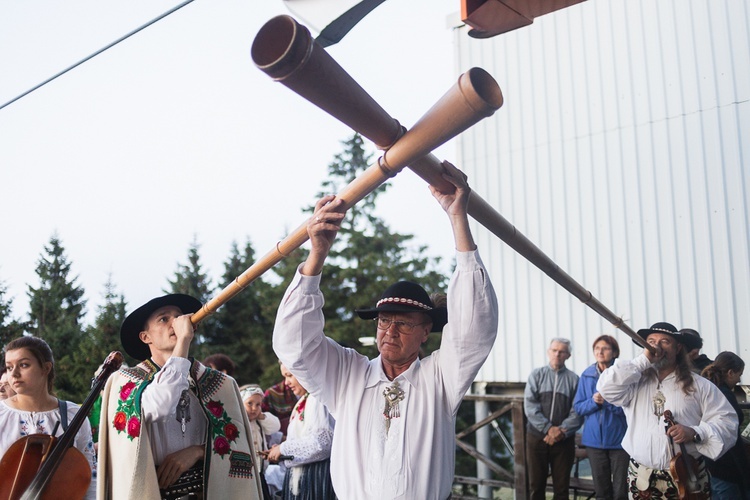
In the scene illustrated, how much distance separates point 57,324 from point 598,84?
40.2 feet

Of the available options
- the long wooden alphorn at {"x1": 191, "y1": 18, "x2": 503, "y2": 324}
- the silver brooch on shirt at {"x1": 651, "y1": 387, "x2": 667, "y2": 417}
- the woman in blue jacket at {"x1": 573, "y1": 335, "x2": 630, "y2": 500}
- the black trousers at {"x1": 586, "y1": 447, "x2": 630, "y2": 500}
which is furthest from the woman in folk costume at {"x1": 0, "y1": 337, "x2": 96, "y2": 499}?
the black trousers at {"x1": 586, "y1": 447, "x2": 630, "y2": 500}

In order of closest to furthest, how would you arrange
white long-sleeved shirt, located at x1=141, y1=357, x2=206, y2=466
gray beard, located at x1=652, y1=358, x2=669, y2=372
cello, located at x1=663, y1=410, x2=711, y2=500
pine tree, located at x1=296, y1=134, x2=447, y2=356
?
white long-sleeved shirt, located at x1=141, y1=357, x2=206, y2=466
cello, located at x1=663, y1=410, x2=711, y2=500
gray beard, located at x1=652, y1=358, x2=669, y2=372
pine tree, located at x1=296, y1=134, x2=447, y2=356

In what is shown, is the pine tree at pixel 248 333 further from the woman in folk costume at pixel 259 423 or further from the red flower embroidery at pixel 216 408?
the red flower embroidery at pixel 216 408

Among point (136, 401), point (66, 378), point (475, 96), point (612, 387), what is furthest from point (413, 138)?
point (66, 378)

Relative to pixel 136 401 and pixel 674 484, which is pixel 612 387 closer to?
pixel 674 484

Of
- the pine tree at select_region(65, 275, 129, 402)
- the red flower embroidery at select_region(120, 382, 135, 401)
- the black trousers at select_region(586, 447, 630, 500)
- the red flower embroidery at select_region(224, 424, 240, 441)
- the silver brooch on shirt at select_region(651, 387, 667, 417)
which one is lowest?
the black trousers at select_region(586, 447, 630, 500)

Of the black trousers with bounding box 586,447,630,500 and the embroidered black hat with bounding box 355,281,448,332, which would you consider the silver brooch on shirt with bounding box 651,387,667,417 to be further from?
the embroidered black hat with bounding box 355,281,448,332

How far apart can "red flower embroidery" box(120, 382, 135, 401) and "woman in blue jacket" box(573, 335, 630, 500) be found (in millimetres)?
4447

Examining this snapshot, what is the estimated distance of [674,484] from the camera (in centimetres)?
461

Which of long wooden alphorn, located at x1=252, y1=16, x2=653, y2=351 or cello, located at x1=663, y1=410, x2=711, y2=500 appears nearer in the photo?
long wooden alphorn, located at x1=252, y1=16, x2=653, y2=351

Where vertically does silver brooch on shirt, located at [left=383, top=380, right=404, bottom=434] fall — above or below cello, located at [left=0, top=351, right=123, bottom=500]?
above

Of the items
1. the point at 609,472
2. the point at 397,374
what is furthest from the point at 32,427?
the point at 609,472

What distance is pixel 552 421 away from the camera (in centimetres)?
699

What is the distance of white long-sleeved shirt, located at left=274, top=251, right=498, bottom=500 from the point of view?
103 inches
